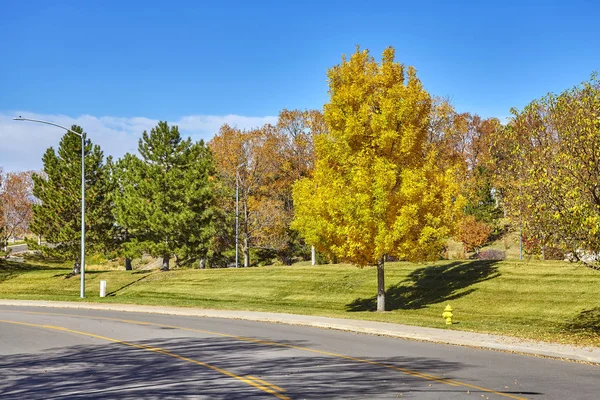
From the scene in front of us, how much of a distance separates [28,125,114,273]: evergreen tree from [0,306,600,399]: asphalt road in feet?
98.9

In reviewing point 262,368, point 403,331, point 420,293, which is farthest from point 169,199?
point 262,368

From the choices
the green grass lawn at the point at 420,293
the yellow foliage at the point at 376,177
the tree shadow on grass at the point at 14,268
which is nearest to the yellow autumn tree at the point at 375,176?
the yellow foliage at the point at 376,177

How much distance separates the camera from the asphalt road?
35.3ft

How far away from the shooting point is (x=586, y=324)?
23.1 m

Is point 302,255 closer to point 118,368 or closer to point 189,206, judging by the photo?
point 189,206

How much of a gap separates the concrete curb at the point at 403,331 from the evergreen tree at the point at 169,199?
14723mm

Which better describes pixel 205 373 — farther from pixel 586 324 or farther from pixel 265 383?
pixel 586 324

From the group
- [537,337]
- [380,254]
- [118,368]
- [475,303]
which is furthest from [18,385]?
[475,303]

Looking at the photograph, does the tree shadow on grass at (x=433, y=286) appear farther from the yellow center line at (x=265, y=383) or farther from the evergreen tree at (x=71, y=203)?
the evergreen tree at (x=71, y=203)

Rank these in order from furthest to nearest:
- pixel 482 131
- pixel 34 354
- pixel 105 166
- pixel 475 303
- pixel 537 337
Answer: pixel 482 131
pixel 105 166
pixel 475 303
pixel 537 337
pixel 34 354

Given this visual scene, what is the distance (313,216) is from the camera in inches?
1069

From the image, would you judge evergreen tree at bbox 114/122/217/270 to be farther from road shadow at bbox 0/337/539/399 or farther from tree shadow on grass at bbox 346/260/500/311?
road shadow at bbox 0/337/539/399

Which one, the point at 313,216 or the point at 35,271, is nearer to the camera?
the point at 313,216

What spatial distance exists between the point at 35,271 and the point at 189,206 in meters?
20.6
